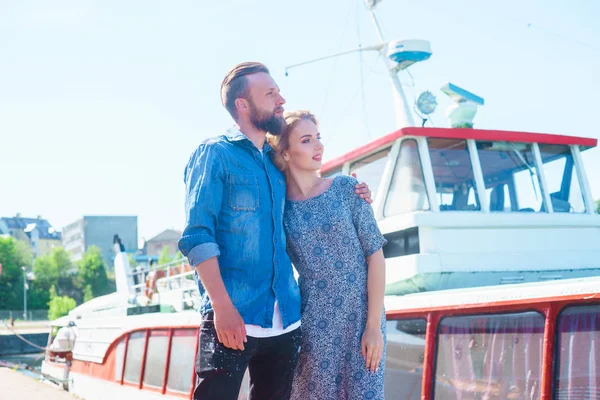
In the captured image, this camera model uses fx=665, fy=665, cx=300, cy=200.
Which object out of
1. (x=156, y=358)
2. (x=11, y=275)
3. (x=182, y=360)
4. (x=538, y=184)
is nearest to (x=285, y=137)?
(x=538, y=184)

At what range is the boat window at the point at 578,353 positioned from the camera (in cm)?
365

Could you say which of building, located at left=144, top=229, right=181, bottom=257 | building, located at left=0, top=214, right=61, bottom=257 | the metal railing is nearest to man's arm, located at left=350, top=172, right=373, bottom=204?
the metal railing

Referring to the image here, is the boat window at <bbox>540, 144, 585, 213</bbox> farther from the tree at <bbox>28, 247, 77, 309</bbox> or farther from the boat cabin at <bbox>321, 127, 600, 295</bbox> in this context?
the tree at <bbox>28, 247, 77, 309</bbox>

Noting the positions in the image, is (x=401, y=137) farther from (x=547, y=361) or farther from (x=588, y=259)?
(x=547, y=361)

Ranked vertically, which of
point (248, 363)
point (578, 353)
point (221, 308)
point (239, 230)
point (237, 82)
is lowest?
point (578, 353)

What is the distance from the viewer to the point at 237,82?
2895 millimetres

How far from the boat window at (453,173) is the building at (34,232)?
105391 millimetres

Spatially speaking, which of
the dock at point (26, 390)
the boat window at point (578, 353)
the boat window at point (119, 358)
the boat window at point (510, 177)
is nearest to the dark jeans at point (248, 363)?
the boat window at point (578, 353)

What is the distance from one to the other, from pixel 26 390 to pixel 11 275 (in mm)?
63547

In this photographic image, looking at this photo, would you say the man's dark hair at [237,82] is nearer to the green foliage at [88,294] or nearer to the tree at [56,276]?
the green foliage at [88,294]

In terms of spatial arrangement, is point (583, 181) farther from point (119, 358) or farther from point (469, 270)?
point (119, 358)

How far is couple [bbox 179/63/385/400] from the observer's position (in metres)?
2.66

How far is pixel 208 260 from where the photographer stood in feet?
8.42

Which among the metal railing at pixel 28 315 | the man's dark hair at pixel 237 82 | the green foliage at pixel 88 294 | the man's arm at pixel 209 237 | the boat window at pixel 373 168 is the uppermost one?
the boat window at pixel 373 168
